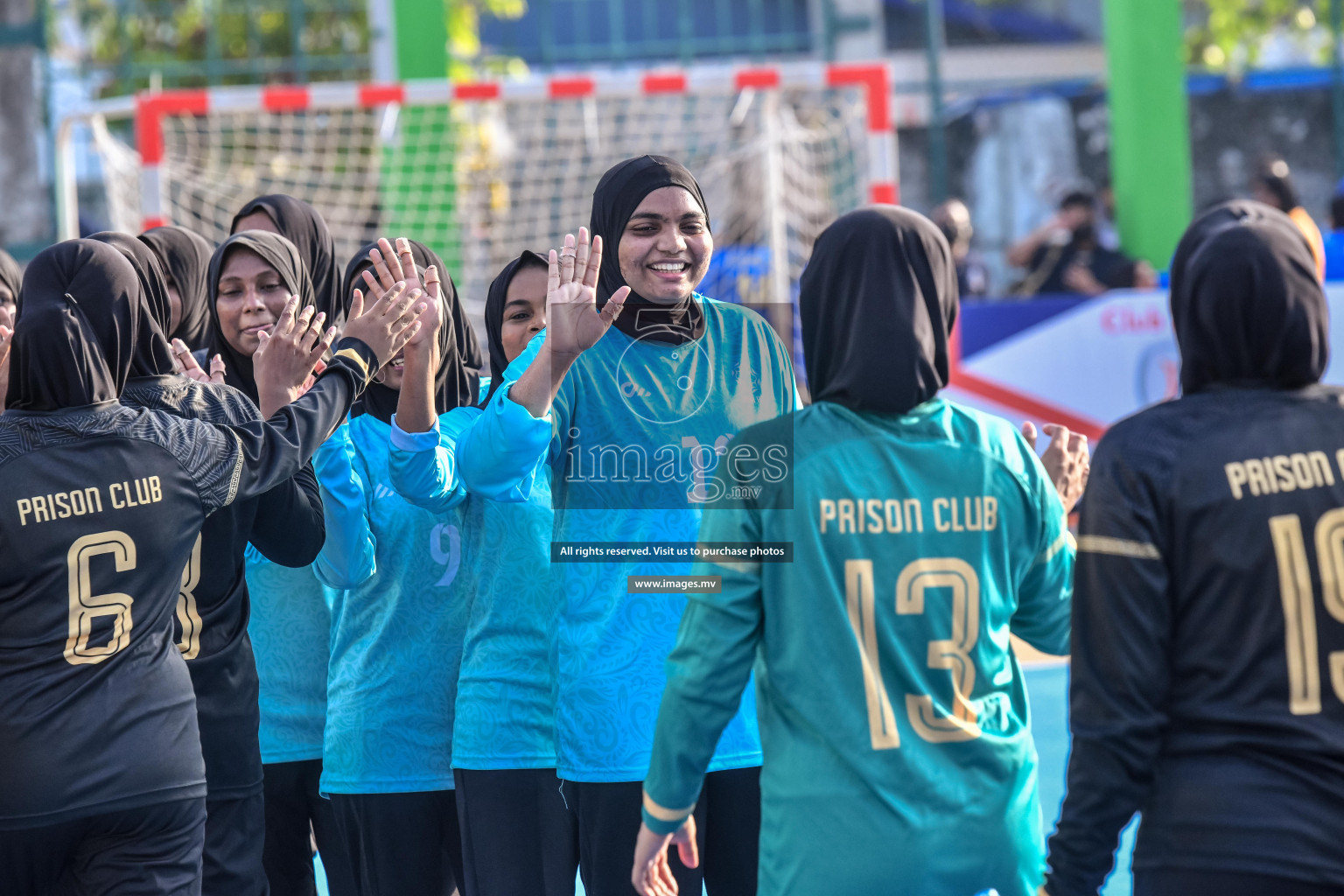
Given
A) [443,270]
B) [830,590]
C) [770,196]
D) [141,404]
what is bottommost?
Result: [830,590]

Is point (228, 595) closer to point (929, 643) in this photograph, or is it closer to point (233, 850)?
point (233, 850)

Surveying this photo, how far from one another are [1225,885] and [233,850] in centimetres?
199

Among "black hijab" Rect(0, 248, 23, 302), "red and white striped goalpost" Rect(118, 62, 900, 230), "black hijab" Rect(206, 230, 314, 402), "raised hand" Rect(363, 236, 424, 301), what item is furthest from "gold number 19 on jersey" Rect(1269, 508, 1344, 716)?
"red and white striped goalpost" Rect(118, 62, 900, 230)

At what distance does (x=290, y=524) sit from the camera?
3.12 m

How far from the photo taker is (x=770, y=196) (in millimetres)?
9523

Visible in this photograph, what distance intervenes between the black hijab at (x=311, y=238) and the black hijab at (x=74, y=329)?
1.18m

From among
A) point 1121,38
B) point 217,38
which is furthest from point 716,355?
point 217,38

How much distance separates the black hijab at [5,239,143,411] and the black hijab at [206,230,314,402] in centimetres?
69

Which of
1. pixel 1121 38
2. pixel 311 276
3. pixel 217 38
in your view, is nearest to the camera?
pixel 311 276

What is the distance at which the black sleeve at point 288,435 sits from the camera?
110 inches

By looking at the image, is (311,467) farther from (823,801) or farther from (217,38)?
(217,38)

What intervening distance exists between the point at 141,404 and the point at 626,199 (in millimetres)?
1054

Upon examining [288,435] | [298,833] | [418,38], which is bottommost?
[298,833]

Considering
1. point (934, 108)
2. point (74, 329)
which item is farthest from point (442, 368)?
point (934, 108)
